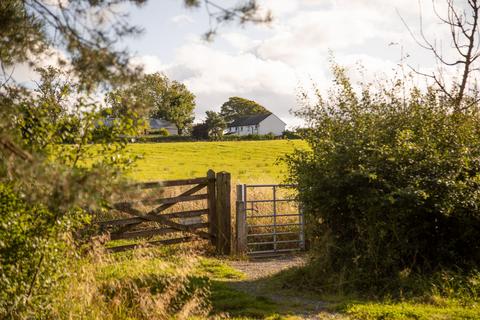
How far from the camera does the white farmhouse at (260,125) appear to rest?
80.3 metres

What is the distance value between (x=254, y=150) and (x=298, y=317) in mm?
33694

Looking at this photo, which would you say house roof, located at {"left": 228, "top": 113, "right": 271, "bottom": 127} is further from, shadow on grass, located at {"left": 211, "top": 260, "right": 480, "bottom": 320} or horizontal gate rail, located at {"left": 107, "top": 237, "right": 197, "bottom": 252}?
shadow on grass, located at {"left": 211, "top": 260, "right": 480, "bottom": 320}

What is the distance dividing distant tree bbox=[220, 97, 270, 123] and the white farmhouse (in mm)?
5964

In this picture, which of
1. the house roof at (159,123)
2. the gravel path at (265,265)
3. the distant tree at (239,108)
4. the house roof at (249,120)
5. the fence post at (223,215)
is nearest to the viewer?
the gravel path at (265,265)

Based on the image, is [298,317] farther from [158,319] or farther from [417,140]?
[417,140]

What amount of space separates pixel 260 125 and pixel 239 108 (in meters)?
11.9

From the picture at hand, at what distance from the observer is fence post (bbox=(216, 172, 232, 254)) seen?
1338 cm

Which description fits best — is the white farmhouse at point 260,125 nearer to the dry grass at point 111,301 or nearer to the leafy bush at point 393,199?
the leafy bush at point 393,199

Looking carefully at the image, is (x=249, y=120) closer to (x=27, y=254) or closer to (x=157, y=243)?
(x=157, y=243)

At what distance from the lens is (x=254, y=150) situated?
41.8 metres

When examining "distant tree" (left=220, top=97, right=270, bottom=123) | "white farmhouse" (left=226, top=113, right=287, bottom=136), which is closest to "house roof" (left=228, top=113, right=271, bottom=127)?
"white farmhouse" (left=226, top=113, right=287, bottom=136)

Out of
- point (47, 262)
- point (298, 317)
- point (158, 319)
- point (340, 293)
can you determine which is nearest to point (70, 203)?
point (47, 262)

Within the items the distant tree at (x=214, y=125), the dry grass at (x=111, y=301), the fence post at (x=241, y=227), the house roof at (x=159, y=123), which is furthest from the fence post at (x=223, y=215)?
the house roof at (x=159, y=123)

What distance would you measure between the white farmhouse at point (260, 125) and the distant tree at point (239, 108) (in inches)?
235
